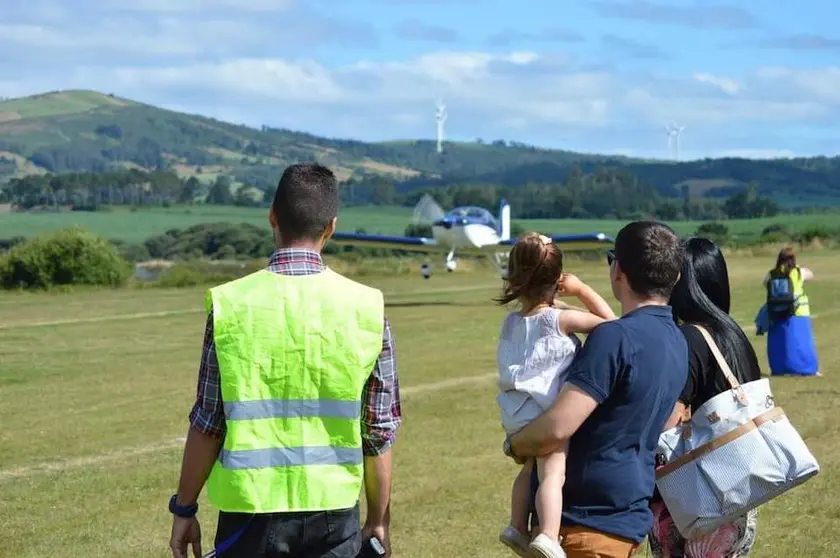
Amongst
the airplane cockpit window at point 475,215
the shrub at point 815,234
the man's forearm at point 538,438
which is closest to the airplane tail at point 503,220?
the airplane cockpit window at point 475,215

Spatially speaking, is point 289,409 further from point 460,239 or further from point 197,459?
point 460,239

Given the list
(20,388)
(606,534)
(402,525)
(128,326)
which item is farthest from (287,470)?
(128,326)

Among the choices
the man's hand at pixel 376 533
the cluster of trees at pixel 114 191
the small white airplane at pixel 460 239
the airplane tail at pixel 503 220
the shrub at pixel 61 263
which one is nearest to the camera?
the man's hand at pixel 376 533

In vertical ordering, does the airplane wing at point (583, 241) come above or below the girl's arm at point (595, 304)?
below

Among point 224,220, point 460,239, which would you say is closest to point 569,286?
point 460,239

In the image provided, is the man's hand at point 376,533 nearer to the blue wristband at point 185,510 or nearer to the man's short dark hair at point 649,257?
the blue wristband at point 185,510

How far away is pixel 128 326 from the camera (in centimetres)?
2489

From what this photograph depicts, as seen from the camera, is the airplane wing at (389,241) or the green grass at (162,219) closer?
the airplane wing at (389,241)

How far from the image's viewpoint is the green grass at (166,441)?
7.94 metres

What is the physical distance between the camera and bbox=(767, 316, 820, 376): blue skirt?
15523 mm

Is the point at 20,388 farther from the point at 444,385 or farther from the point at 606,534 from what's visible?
the point at 606,534

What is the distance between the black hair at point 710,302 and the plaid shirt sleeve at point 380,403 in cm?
132

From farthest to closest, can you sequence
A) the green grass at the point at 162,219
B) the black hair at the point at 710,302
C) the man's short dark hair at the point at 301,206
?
the green grass at the point at 162,219
the black hair at the point at 710,302
the man's short dark hair at the point at 301,206

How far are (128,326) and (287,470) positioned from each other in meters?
22.1
